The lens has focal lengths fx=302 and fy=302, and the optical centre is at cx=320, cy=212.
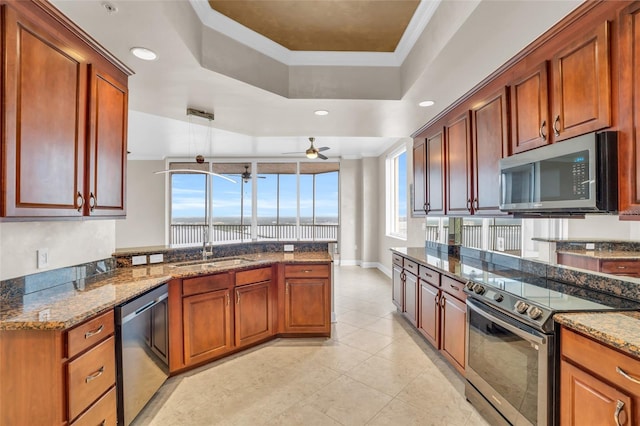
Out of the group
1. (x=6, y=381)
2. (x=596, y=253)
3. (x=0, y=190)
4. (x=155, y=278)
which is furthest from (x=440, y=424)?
(x=0, y=190)

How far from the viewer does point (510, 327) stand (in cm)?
187

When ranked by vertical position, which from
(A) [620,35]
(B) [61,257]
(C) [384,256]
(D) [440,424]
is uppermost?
(A) [620,35]

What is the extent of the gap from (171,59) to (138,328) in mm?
1928

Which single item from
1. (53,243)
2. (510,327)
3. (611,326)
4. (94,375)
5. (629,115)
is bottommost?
(94,375)

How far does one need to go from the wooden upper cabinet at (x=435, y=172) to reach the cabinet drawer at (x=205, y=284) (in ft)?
8.20

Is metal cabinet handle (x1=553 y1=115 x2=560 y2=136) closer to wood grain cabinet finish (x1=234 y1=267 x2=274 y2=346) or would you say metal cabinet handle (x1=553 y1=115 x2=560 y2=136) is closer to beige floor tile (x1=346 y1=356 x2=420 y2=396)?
beige floor tile (x1=346 y1=356 x2=420 y2=396)

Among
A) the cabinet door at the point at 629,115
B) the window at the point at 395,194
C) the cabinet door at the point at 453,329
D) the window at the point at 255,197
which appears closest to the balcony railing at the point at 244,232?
the window at the point at 255,197

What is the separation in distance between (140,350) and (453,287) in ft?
8.34

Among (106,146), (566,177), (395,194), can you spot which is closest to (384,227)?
(395,194)

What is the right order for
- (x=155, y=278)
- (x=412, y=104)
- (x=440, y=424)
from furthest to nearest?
(x=412, y=104) → (x=155, y=278) → (x=440, y=424)

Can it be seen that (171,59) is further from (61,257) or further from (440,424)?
(440,424)

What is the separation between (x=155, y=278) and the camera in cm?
246

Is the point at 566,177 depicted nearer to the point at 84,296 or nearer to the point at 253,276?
the point at 253,276

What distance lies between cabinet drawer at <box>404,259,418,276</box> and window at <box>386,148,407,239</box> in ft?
9.10
